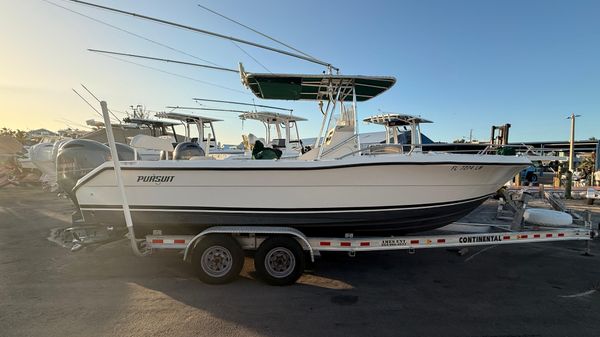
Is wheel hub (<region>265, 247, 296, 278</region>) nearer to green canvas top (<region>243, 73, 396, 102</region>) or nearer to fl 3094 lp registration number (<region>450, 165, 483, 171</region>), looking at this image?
fl 3094 lp registration number (<region>450, 165, 483, 171</region>)

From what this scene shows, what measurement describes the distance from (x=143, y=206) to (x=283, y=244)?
1.82m

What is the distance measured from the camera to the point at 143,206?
414 centimetres

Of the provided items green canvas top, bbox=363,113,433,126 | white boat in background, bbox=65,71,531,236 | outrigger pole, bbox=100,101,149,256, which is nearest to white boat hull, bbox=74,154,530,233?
white boat in background, bbox=65,71,531,236

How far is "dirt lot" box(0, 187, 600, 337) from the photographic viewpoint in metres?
3.06

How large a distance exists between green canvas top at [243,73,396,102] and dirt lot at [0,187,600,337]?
2647 millimetres

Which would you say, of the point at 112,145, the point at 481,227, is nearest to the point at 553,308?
the point at 481,227

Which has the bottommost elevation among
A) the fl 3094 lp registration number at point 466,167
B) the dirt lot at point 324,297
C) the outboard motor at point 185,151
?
the dirt lot at point 324,297

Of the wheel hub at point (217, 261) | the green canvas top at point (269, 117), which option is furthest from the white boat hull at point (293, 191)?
the green canvas top at point (269, 117)

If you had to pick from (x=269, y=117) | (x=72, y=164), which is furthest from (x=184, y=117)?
(x=72, y=164)

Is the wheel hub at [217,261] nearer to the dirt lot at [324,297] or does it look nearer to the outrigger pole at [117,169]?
the dirt lot at [324,297]

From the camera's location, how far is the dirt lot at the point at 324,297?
3059 millimetres

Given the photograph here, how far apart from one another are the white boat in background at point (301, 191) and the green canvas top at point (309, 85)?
1.03m

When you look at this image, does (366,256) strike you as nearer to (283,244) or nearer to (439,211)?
(439,211)

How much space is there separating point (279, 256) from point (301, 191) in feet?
2.83
